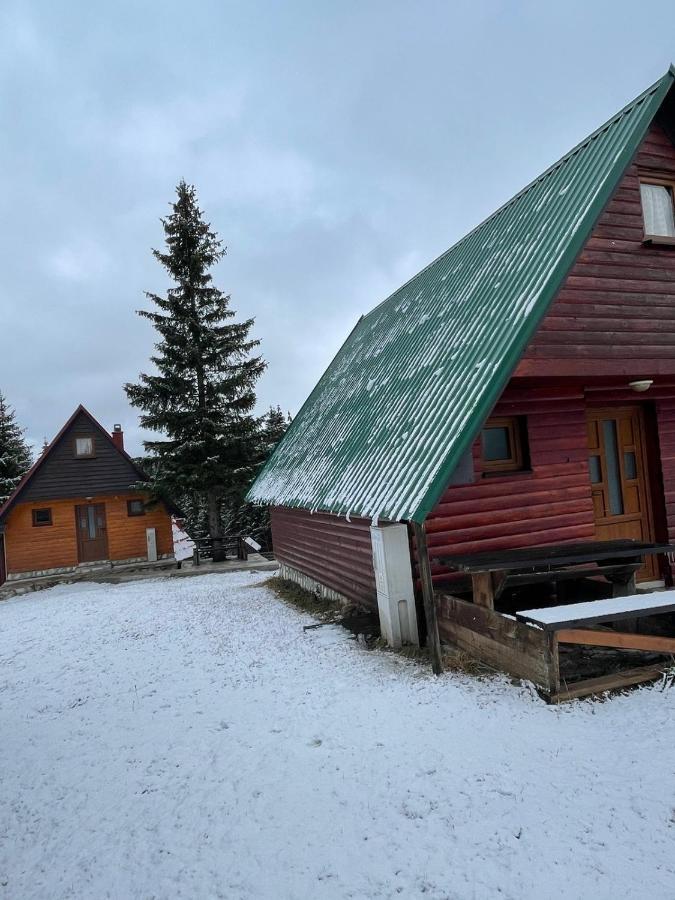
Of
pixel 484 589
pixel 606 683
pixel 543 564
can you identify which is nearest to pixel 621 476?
pixel 543 564

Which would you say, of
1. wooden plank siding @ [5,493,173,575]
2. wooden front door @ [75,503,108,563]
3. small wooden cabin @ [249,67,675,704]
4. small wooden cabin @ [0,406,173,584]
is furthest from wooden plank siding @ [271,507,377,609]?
wooden front door @ [75,503,108,563]

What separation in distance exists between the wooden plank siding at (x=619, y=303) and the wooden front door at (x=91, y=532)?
20.8 meters

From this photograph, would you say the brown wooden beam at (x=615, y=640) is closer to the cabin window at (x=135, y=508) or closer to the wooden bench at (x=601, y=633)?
the wooden bench at (x=601, y=633)

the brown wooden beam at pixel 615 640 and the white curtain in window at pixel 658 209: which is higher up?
the white curtain in window at pixel 658 209

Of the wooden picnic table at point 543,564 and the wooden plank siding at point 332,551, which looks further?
the wooden plank siding at point 332,551

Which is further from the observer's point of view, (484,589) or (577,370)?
(577,370)

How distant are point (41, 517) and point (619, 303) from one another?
2211cm

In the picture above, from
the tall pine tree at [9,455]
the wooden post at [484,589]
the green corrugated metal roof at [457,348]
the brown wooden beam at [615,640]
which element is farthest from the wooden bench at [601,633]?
the tall pine tree at [9,455]

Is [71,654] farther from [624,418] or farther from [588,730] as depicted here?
[624,418]

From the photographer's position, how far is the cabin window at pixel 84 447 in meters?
22.5

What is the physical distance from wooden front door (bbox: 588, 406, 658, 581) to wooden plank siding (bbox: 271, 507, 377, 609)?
12.2 feet

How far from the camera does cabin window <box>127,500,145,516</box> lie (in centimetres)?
2332

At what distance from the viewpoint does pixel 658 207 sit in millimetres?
8125

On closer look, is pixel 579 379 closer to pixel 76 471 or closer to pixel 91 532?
pixel 76 471
